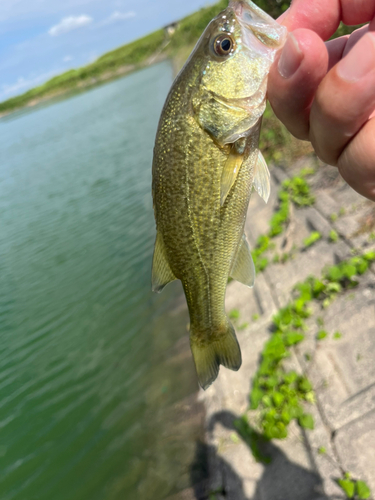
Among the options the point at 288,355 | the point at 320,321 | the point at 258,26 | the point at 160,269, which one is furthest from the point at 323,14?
the point at 288,355

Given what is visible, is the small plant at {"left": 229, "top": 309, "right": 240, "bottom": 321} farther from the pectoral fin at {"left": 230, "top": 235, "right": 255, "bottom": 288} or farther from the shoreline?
the shoreline

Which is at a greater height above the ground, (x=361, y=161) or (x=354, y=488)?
(x=361, y=161)

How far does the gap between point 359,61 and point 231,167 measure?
0.77 m

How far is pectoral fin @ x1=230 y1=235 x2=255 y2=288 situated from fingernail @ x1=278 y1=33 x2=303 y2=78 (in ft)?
3.25

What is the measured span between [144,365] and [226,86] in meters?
5.58

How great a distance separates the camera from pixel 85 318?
816cm

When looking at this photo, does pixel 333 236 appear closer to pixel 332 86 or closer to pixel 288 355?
pixel 288 355

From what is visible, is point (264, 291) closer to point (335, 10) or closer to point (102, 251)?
point (335, 10)

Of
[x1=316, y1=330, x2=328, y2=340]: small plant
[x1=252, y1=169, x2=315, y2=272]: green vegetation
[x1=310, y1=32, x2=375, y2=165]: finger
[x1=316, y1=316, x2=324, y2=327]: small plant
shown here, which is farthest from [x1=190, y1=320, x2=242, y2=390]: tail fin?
[x1=252, y1=169, x2=315, y2=272]: green vegetation

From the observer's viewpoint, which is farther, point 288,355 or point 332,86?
point 288,355

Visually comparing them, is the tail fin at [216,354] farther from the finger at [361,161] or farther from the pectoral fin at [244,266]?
the finger at [361,161]

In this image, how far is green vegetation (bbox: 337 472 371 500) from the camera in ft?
8.83

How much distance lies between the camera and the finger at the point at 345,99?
128cm

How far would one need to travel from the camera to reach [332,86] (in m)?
1.39
